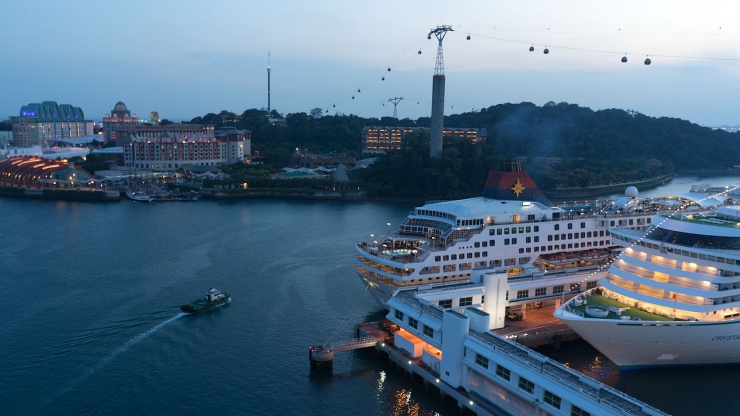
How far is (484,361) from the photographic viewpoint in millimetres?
11883

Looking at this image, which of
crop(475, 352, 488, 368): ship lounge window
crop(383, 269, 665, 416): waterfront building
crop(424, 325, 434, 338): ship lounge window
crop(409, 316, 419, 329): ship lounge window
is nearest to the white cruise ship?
crop(383, 269, 665, 416): waterfront building

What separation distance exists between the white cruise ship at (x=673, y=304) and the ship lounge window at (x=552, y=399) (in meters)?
2.75

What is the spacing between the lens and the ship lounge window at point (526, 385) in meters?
10.9

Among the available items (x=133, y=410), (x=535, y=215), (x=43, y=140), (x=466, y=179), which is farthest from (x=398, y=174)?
(x=43, y=140)

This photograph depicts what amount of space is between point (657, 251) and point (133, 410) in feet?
38.7

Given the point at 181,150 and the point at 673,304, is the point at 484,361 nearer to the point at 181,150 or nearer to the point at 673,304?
the point at 673,304

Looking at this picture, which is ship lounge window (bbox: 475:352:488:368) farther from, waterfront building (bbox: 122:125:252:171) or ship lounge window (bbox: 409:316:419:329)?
waterfront building (bbox: 122:125:252:171)

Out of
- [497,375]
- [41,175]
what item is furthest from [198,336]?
[41,175]

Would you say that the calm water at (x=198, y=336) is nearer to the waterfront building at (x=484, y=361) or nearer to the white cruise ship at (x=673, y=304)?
the white cruise ship at (x=673, y=304)

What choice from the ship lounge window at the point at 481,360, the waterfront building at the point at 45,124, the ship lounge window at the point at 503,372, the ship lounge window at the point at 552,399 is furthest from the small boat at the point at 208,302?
the waterfront building at the point at 45,124

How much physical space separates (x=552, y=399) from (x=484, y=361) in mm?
1641

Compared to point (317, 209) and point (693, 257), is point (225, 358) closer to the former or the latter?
point (693, 257)

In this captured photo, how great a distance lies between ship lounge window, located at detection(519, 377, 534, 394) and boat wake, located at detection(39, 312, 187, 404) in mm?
9078

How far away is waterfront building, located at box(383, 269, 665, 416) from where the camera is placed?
1016cm
